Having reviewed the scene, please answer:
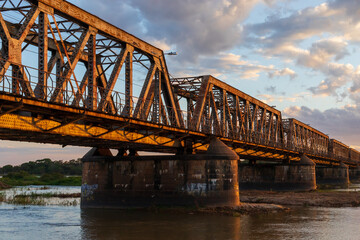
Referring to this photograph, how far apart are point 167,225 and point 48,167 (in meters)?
154

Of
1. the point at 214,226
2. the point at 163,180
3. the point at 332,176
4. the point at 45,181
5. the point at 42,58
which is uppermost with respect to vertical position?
the point at 42,58

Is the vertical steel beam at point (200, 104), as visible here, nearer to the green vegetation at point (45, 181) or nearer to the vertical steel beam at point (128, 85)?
the vertical steel beam at point (128, 85)

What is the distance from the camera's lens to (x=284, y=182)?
6719 centimetres

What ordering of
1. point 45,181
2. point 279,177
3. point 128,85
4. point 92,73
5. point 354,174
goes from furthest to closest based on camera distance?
point 354,174, point 45,181, point 279,177, point 128,85, point 92,73

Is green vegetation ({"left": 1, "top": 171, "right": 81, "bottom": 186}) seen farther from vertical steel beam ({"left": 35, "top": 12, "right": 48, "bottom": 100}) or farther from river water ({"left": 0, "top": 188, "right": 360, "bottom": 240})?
vertical steel beam ({"left": 35, "top": 12, "right": 48, "bottom": 100})

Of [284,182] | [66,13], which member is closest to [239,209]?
[66,13]

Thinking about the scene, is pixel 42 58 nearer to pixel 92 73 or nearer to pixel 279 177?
pixel 92 73

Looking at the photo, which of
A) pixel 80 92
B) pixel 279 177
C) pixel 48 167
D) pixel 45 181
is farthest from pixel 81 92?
pixel 48 167

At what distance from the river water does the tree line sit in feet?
449

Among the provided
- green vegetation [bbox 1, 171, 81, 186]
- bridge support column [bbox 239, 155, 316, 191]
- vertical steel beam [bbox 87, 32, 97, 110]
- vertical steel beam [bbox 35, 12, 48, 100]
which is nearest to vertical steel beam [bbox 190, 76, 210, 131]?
vertical steel beam [bbox 87, 32, 97, 110]

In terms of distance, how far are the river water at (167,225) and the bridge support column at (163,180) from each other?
1.52 m

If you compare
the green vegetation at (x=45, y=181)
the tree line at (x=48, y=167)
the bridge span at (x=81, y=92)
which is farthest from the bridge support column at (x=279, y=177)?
the tree line at (x=48, y=167)

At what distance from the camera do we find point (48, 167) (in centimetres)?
17188

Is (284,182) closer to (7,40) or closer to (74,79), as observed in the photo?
(74,79)
